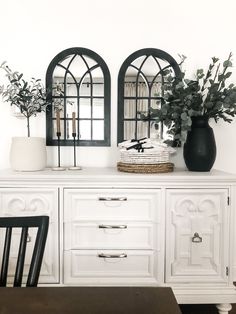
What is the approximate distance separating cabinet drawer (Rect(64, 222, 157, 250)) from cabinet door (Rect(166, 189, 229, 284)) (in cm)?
18

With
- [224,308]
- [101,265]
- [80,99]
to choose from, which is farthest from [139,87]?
[224,308]

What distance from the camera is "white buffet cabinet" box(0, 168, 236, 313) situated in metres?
2.11

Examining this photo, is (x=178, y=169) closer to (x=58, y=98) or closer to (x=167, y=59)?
(x=167, y=59)

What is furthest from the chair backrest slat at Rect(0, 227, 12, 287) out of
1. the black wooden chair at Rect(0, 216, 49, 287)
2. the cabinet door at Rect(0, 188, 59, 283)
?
the cabinet door at Rect(0, 188, 59, 283)

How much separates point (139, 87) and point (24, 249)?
1610 millimetres

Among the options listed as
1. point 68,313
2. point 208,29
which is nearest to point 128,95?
point 208,29

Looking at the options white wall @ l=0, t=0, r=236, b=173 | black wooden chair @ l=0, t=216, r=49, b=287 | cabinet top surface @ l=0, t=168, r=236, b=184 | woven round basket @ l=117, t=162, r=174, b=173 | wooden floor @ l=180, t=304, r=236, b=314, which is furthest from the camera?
white wall @ l=0, t=0, r=236, b=173

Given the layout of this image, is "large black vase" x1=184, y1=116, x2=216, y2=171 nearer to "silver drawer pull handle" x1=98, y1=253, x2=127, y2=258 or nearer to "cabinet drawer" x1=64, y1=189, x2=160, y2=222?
"cabinet drawer" x1=64, y1=189, x2=160, y2=222

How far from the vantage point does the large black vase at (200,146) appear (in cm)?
230

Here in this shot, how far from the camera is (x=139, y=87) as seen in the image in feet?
8.50

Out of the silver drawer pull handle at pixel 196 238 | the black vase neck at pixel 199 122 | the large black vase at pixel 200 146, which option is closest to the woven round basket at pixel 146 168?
the large black vase at pixel 200 146

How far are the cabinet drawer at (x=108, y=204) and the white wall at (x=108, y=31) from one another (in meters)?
Answer: 0.65

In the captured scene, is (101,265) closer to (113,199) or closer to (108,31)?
(113,199)

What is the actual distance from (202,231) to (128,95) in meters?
1.10
